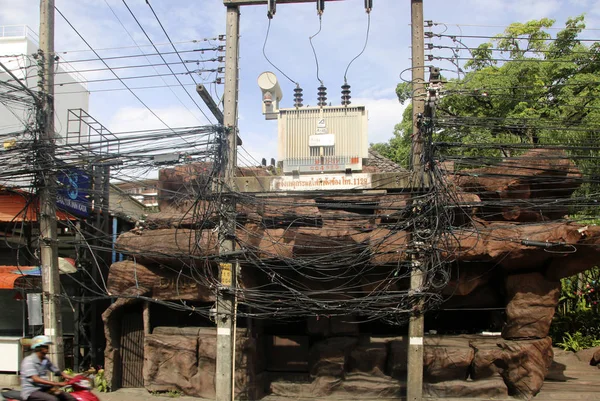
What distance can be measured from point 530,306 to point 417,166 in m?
4.67

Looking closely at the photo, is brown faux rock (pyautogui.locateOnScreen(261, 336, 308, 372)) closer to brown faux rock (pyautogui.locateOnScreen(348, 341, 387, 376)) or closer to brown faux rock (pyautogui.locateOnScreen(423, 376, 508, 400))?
brown faux rock (pyautogui.locateOnScreen(348, 341, 387, 376))

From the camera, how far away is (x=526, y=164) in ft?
41.4

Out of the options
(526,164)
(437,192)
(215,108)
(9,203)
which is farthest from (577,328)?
(9,203)

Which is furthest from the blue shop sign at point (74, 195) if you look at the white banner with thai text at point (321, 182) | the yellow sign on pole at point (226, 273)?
the white banner with thai text at point (321, 182)

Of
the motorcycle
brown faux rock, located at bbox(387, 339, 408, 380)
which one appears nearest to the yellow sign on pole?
the motorcycle

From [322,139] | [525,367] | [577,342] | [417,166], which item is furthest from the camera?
[577,342]

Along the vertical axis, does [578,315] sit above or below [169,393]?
above

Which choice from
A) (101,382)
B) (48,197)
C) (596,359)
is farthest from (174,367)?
(596,359)

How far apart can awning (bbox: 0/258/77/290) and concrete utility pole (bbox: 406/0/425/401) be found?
836cm

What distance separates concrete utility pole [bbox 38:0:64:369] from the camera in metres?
11.1

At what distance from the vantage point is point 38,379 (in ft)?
26.5

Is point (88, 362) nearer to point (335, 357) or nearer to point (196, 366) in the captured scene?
point (196, 366)

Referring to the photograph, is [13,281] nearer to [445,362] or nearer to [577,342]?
[445,362]

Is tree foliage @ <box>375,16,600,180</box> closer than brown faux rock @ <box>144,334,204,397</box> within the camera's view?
No
